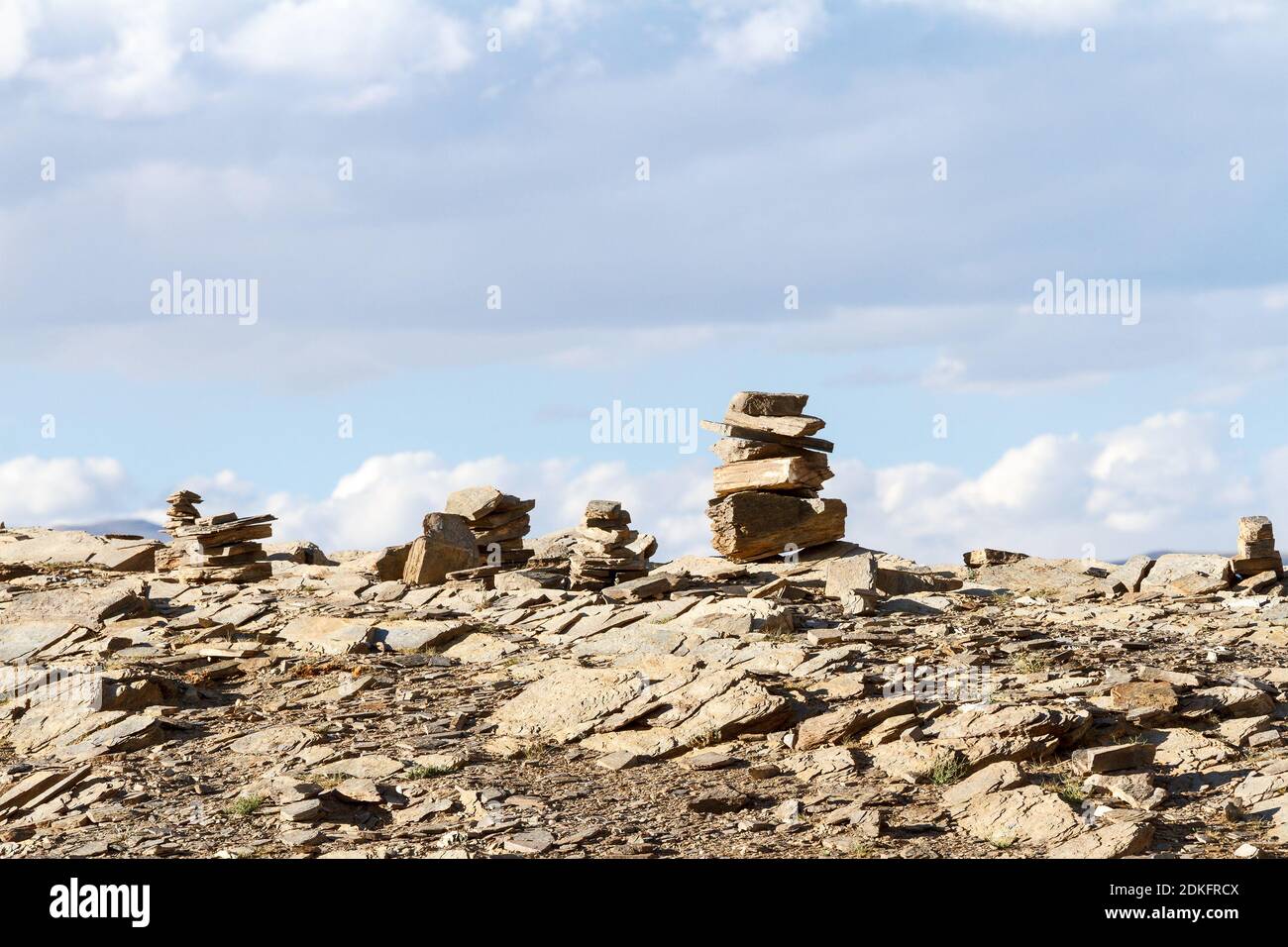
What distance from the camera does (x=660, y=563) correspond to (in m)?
26.7

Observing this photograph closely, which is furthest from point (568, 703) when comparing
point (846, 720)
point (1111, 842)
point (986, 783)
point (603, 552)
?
point (603, 552)

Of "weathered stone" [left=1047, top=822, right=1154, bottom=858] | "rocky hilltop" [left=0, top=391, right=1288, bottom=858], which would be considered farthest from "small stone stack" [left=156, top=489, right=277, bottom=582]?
"weathered stone" [left=1047, top=822, right=1154, bottom=858]

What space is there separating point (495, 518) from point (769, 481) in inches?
286

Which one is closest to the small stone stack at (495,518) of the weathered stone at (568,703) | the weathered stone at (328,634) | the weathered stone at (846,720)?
the weathered stone at (328,634)

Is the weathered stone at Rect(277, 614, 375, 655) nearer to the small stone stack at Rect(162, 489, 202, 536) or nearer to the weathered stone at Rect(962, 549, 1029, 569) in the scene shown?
the weathered stone at Rect(962, 549, 1029, 569)

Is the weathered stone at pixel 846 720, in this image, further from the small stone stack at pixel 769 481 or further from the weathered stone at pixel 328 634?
the small stone stack at pixel 769 481

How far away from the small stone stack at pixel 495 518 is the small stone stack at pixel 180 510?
1082cm

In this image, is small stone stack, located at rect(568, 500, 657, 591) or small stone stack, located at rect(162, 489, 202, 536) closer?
small stone stack, located at rect(568, 500, 657, 591)

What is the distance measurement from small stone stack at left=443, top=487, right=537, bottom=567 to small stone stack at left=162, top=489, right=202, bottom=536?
10.8 meters

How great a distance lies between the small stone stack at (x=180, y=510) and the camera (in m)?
35.7

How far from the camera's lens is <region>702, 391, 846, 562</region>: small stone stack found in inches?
972

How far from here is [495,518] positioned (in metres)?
28.8
